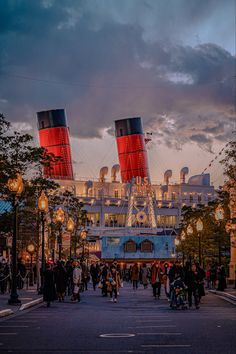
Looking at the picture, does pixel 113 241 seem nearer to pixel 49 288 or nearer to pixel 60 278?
pixel 60 278

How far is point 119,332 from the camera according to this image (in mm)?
16453

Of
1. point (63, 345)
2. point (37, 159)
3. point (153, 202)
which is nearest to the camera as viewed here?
point (63, 345)

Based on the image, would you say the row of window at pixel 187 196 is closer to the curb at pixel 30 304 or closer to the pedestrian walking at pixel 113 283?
the pedestrian walking at pixel 113 283

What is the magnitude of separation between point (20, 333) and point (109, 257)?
75388 mm

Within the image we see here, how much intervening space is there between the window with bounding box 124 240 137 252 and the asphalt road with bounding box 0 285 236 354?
68.2 meters

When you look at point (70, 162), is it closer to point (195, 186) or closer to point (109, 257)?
point (195, 186)

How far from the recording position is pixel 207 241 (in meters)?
62.2

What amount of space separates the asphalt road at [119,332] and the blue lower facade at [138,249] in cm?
6668

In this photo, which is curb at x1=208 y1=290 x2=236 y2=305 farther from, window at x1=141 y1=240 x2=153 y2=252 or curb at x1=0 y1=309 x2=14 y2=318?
window at x1=141 y1=240 x2=153 y2=252

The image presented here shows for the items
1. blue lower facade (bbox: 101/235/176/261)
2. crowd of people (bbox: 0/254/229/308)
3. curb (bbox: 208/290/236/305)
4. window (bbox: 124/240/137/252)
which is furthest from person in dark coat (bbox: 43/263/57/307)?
window (bbox: 124/240/137/252)

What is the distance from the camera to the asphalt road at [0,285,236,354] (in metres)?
13.0

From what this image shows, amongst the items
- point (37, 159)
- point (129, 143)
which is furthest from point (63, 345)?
point (129, 143)

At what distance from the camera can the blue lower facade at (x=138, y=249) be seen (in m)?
90.3

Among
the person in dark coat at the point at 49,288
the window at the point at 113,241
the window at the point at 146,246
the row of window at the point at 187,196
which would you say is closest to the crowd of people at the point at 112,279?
the person in dark coat at the point at 49,288
